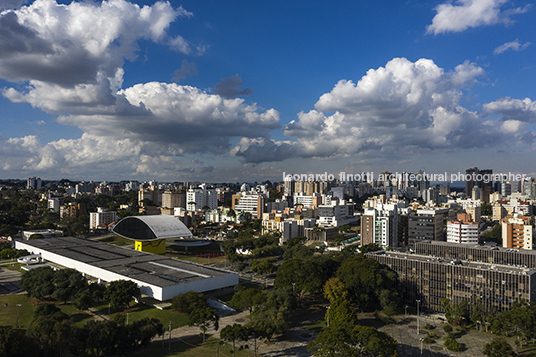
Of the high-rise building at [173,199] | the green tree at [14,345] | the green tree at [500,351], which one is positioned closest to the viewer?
the green tree at [14,345]

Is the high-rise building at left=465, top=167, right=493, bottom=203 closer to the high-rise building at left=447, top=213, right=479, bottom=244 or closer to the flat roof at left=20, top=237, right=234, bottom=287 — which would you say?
the high-rise building at left=447, top=213, right=479, bottom=244

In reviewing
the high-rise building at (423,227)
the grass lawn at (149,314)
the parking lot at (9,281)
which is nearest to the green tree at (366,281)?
the grass lawn at (149,314)

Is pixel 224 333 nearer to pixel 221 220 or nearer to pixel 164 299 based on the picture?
pixel 164 299

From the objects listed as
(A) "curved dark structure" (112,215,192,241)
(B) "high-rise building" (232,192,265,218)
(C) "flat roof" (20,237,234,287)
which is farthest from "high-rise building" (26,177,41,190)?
(A) "curved dark structure" (112,215,192,241)

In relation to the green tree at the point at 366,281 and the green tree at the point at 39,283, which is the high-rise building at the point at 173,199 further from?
the green tree at the point at 366,281

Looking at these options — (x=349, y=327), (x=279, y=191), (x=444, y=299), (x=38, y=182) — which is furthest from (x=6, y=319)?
(x=38, y=182)

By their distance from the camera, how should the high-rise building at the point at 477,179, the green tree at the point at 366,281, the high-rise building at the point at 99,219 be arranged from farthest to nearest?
the high-rise building at the point at 477,179 → the high-rise building at the point at 99,219 → the green tree at the point at 366,281

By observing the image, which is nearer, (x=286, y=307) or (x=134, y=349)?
(x=134, y=349)

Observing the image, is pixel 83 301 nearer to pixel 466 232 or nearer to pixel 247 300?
pixel 247 300
